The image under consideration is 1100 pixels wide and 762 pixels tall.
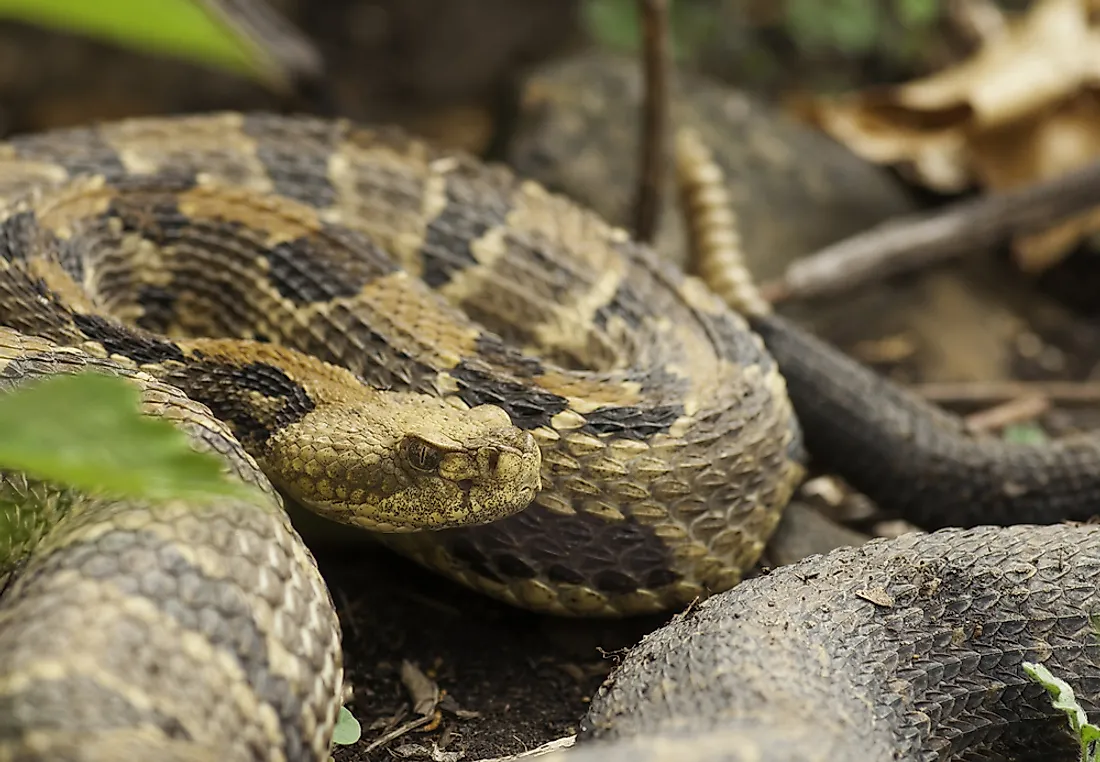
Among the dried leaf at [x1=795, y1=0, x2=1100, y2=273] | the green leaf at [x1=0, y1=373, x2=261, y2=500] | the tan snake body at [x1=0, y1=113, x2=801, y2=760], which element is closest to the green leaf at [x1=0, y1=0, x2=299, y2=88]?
the green leaf at [x1=0, y1=373, x2=261, y2=500]

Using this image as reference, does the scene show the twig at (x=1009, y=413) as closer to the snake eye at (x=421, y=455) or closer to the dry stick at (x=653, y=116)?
the dry stick at (x=653, y=116)

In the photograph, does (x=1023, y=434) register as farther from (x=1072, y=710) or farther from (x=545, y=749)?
(x=545, y=749)

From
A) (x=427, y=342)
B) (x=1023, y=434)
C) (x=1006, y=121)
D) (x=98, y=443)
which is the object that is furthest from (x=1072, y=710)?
(x=1006, y=121)

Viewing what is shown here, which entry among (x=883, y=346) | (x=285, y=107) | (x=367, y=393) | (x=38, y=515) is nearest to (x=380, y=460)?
(x=367, y=393)

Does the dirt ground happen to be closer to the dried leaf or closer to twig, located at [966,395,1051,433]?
twig, located at [966,395,1051,433]

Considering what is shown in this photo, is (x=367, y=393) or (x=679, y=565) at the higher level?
(x=367, y=393)

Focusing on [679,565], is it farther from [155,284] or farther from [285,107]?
[285,107]
